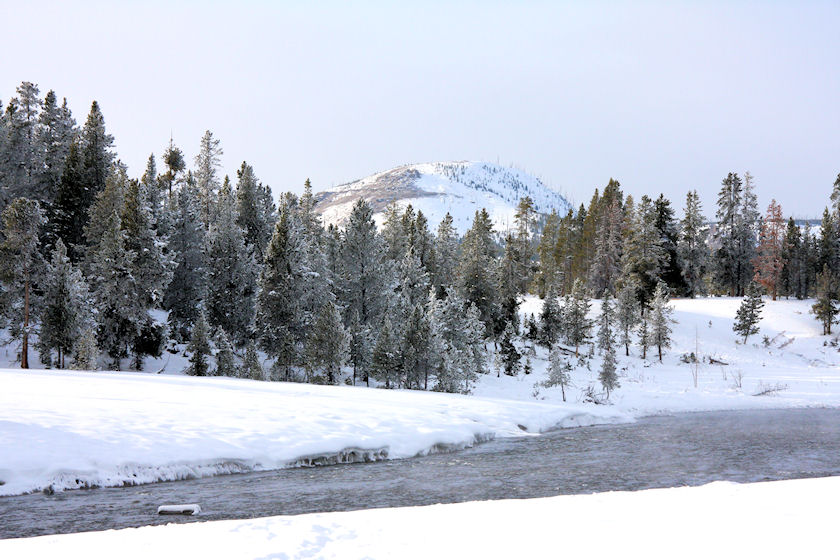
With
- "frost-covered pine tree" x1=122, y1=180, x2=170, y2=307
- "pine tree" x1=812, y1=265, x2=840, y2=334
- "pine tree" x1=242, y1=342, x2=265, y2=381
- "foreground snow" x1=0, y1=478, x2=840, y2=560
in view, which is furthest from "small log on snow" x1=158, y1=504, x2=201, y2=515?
"pine tree" x1=812, y1=265, x2=840, y2=334

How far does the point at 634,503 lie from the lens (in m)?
9.79

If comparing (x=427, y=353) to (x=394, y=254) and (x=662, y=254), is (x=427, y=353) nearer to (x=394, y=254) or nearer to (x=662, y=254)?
(x=394, y=254)

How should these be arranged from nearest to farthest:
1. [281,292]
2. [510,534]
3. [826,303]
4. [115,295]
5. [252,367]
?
[510,534] < [252,367] < [115,295] < [281,292] < [826,303]

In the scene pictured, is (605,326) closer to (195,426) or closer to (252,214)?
(252,214)

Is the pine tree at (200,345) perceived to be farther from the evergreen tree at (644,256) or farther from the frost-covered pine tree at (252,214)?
the evergreen tree at (644,256)

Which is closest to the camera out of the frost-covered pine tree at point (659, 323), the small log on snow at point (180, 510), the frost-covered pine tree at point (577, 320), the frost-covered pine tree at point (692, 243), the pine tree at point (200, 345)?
the small log on snow at point (180, 510)

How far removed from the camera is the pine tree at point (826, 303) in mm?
61781

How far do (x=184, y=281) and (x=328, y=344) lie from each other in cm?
1918

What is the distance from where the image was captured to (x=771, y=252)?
2908 inches

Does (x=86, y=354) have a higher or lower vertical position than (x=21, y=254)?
lower

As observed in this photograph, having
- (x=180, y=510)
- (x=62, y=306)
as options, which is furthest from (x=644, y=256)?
(x=180, y=510)

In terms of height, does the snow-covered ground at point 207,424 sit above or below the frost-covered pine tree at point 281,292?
below

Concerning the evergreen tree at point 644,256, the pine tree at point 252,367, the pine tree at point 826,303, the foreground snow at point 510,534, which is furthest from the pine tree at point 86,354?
the pine tree at point 826,303

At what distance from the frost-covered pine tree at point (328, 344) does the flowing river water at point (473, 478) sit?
1428 centimetres
